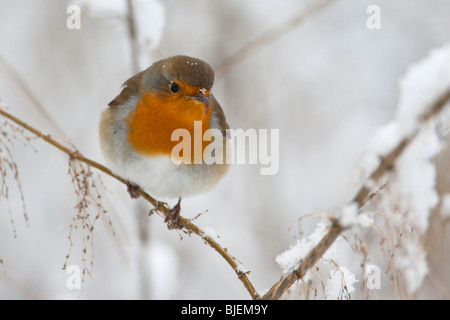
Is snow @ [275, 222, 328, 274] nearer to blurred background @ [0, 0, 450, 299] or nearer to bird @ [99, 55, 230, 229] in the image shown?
bird @ [99, 55, 230, 229]

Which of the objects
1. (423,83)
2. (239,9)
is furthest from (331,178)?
(423,83)

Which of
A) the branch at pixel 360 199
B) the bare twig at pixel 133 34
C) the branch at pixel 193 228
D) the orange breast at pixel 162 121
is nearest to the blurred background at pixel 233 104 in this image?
the orange breast at pixel 162 121

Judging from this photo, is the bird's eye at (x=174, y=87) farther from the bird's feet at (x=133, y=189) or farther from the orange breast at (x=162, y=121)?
the bird's feet at (x=133, y=189)

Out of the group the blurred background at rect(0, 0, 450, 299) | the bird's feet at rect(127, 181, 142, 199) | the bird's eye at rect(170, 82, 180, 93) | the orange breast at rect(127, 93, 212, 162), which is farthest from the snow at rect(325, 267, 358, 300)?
the blurred background at rect(0, 0, 450, 299)

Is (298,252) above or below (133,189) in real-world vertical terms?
below

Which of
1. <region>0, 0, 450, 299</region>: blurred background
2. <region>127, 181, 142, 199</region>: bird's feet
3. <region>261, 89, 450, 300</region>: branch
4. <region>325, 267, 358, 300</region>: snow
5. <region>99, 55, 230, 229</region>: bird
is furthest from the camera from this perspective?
<region>0, 0, 450, 299</region>: blurred background

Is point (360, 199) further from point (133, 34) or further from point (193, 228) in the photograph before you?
point (133, 34)

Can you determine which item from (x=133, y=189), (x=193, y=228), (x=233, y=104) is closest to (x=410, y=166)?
(x=193, y=228)
